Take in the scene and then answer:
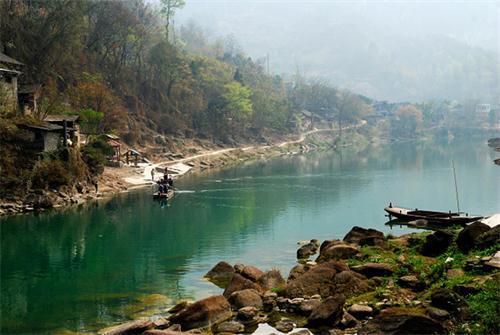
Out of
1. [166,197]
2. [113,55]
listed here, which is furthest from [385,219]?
[113,55]

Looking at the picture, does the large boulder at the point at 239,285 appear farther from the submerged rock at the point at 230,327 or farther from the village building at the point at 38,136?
the village building at the point at 38,136

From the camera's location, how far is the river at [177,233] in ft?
99.2

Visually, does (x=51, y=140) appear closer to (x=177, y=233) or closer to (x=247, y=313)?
(x=177, y=233)

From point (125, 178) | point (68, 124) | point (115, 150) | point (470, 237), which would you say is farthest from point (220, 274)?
point (115, 150)

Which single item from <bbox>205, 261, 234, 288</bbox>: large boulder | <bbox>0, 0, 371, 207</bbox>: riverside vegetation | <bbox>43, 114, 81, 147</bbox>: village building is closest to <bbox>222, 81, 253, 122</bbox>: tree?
<bbox>0, 0, 371, 207</bbox>: riverside vegetation

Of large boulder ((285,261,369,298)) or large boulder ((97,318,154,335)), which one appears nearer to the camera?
large boulder ((97,318,154,335))

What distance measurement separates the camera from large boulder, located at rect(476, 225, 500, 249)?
2759cm

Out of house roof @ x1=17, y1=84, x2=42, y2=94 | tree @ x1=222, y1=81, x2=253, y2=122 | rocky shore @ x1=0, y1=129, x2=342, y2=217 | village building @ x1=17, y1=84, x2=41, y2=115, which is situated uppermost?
tree @ x1=222, y1=81, x2=253, y2=122

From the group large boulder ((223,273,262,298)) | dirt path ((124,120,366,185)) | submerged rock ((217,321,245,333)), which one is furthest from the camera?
dirt path ((124,120,366,185))

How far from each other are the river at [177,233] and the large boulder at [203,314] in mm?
3653

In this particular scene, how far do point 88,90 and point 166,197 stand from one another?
Result: 1203 inches

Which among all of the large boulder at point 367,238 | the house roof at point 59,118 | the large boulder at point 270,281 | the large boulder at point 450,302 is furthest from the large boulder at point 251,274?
the house roof at point 59,118

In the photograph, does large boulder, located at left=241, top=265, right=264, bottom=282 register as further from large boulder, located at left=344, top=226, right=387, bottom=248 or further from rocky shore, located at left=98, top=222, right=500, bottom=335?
large boulder, located at left=344, top=226, right=387, bottom=248

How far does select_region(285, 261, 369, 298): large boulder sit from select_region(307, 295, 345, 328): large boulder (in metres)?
2.80
